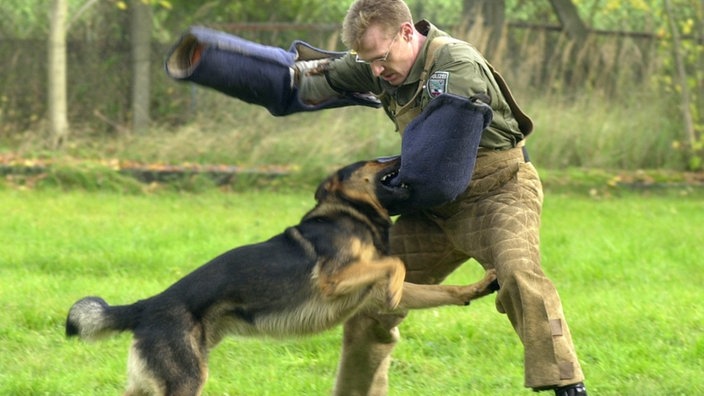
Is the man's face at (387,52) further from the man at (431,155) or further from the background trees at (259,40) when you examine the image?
the background trees at (259,40)

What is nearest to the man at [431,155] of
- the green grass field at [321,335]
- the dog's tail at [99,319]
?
the green grass field at [321,335]

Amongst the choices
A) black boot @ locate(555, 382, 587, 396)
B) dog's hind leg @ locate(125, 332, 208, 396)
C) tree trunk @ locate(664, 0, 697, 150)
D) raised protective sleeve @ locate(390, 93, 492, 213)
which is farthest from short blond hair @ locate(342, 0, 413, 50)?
tree trunk @ locate(664, 0, 697, 150)

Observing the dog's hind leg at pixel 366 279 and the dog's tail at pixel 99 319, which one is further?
the dog's hind leg at pixel 366 279

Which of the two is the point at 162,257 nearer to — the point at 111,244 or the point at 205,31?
the point at 111,244

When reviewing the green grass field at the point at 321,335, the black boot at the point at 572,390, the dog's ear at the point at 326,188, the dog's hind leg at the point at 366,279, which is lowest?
the green grass field at the point at 321,335

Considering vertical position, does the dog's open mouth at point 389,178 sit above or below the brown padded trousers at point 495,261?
above

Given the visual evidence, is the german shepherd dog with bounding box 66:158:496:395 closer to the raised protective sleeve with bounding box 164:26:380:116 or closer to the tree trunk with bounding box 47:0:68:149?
the raised protective sleeve with bounding box 164:26:380:116

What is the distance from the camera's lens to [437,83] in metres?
4.44

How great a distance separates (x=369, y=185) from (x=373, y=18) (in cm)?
77

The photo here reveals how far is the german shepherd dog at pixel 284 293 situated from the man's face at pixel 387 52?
1.43ft

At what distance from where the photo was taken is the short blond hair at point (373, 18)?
4453 millimetres

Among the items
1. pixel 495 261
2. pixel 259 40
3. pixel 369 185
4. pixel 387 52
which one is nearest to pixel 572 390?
pixel 495 261

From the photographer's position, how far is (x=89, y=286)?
23.4ft

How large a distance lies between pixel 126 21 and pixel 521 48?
Result: 4911 millimetres
